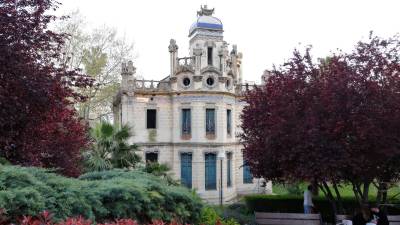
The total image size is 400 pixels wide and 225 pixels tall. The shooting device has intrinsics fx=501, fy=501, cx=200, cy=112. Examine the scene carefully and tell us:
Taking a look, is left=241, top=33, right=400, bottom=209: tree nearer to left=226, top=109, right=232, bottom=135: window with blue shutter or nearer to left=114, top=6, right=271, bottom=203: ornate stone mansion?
left=114, top=6, right=271, bottom=203: ornate stone mansion

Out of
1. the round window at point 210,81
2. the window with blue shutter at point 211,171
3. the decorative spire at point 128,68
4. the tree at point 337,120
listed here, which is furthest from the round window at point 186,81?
the tree at point 337,120

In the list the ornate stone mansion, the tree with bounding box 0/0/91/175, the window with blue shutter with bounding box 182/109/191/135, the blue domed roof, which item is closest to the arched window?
the ornate stone mansion

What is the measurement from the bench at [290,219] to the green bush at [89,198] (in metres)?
4.37

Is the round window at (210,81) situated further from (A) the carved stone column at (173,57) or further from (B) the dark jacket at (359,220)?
(B) the dark jacket at (359,220)

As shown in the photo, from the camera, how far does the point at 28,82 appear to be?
9859 millimetres

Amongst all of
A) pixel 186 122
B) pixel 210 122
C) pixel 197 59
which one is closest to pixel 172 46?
pixel 197 59

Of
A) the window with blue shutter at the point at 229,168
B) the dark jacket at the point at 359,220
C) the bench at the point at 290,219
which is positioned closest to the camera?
the dark jacket at the point at 359,220

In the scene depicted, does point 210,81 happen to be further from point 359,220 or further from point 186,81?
point 359,220

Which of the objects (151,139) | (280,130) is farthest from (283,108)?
(151,139)

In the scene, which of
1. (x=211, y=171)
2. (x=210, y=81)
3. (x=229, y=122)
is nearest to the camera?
(x=210, y=81)

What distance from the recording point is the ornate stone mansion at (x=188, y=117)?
3073 centimetres

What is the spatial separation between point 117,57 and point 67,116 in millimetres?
22997

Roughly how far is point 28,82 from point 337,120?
26.2 ft

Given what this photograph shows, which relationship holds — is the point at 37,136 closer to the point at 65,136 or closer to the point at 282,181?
the point at 65,136
